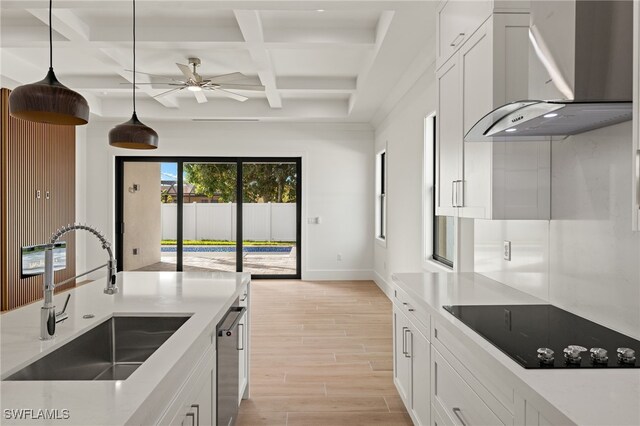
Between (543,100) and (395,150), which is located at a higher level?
(395,150)

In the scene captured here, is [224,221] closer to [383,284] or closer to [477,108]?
[383,284]

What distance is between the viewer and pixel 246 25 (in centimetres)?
355

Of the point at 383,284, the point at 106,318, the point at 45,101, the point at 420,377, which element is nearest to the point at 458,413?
the point at 420,377

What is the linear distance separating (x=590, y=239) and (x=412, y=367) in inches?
45.7

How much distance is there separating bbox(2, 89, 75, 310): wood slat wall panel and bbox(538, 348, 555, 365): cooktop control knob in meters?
5.66

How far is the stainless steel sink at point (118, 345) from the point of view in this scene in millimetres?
1624

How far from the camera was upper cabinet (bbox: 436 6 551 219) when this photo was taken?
1.96 m

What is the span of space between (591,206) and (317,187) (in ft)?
18.9

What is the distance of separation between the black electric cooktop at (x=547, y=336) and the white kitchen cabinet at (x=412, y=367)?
0.40 m

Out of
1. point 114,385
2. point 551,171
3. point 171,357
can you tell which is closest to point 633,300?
point 551,171

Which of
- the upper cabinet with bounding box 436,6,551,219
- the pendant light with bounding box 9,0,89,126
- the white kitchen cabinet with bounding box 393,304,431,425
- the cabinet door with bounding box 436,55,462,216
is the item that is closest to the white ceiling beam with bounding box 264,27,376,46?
the cabinet door with bounding box 436,55,462,216

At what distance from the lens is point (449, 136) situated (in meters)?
2.60

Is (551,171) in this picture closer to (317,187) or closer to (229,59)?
(229,59)

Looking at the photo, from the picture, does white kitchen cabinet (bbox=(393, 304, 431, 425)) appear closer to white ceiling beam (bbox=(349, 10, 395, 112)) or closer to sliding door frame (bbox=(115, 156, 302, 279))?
white ceiling beam (bbox=(349, 10, 395, 112))
